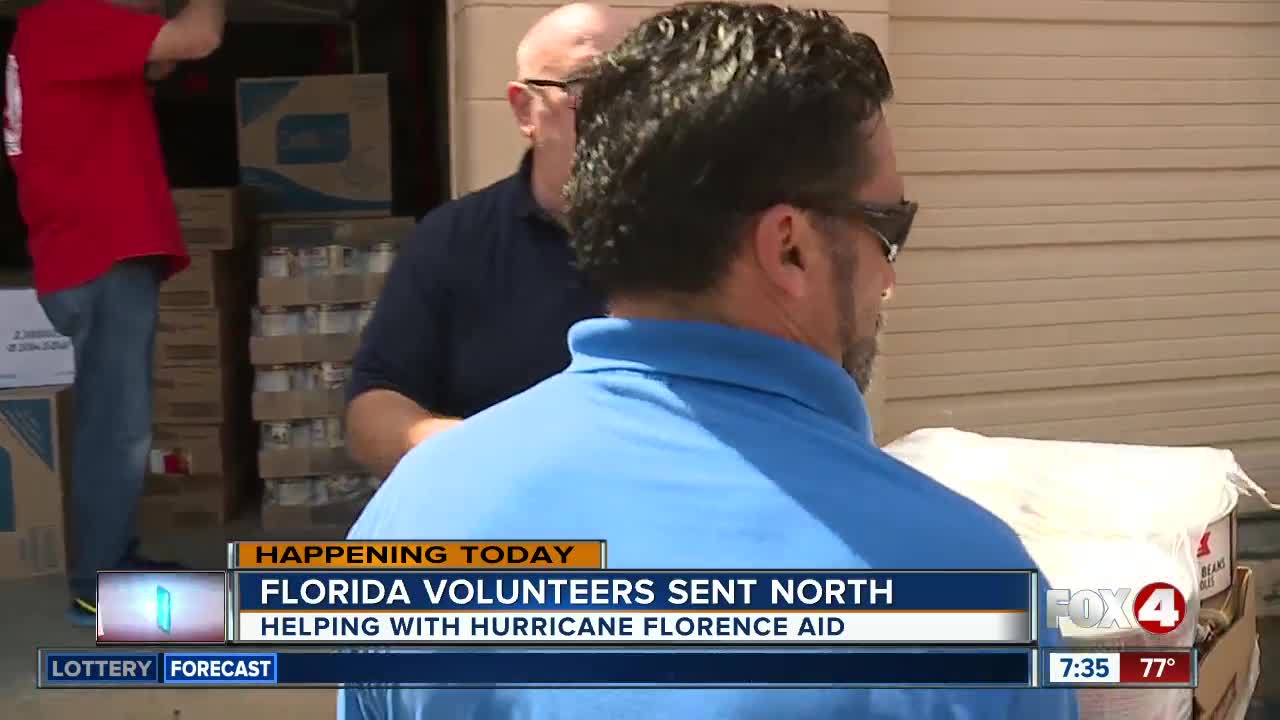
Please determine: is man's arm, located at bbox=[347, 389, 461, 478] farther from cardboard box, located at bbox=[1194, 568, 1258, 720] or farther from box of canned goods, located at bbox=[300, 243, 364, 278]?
box of canned goods, located at bbox=[300, 243, 364, 278]

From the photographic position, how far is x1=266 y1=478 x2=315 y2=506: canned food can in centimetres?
482

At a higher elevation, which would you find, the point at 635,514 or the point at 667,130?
the point at 667,130

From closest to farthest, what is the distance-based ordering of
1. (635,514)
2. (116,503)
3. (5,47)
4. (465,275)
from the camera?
(635,514), (465,275), (116,503), (5,47)

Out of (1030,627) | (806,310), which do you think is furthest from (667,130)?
(1030,627)

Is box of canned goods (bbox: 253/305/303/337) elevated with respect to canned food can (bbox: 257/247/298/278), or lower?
lower

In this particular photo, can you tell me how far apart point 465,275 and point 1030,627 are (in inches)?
55.2

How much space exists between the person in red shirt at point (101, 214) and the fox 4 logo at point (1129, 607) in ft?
8.75

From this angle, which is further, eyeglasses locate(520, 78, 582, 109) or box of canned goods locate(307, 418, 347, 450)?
box of canned goods locate(307, 418, 347, 450)

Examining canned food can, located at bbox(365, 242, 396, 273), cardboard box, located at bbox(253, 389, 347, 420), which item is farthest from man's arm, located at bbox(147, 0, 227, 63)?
cardboard box, located at bbox(253, 389, 347, 420)

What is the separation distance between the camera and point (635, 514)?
1054 mm

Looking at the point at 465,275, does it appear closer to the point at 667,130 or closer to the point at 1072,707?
the point at 667,130

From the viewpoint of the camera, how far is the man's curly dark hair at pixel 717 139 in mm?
1126

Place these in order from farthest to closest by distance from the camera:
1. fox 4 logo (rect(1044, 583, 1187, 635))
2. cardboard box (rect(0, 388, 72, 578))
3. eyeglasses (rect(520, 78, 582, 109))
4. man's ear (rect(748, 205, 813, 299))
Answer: cardboard box (rect(0, 388, 72, 578)), fox 4 logo (rect(1044, 583, 1187, 635)), eyeglasses (rect(520, 78, 582, 109)), man's ear (rect(748, 205, 813, 299))

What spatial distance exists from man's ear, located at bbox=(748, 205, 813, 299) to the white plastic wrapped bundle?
1.40m
